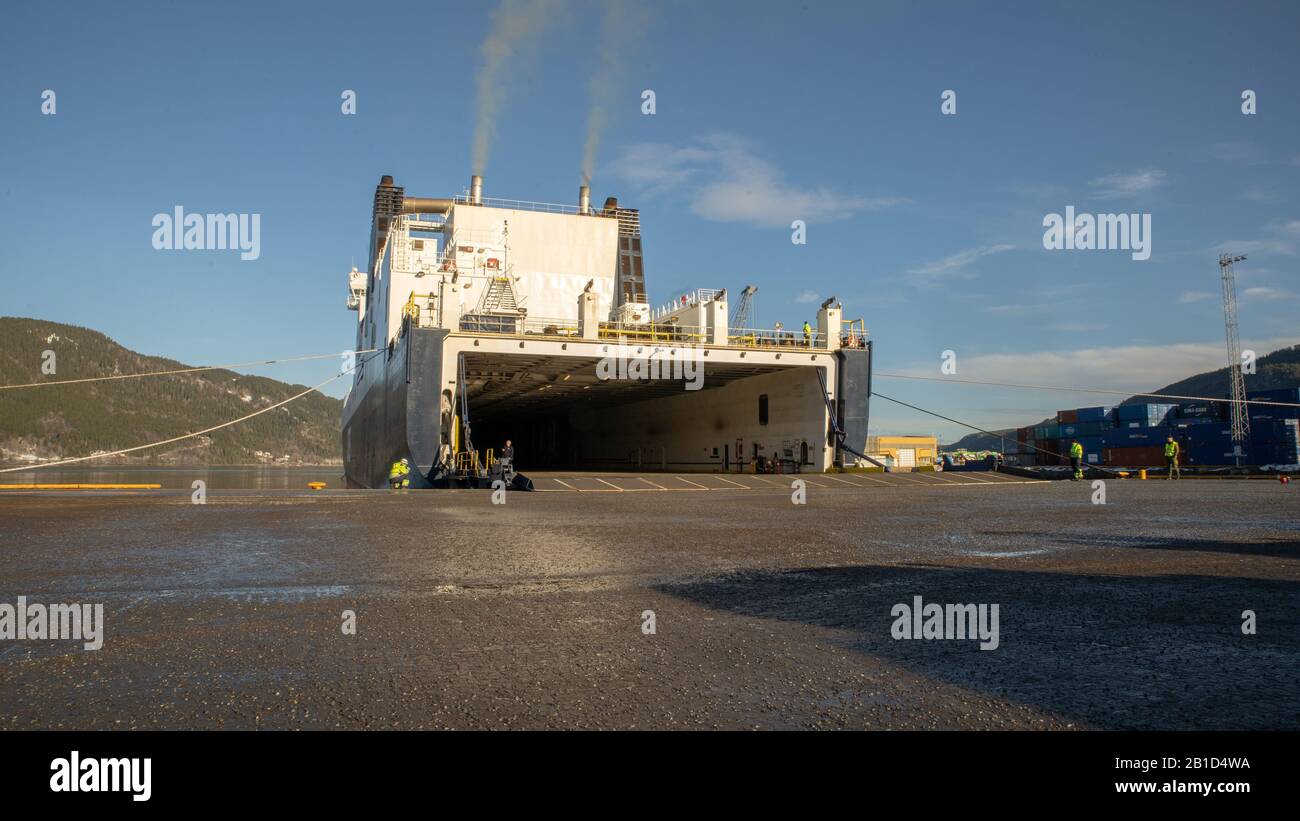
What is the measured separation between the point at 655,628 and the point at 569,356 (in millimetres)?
21129

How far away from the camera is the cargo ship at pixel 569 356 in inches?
978

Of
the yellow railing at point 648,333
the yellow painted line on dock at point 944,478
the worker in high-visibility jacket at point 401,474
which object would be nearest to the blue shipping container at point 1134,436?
the yellow painted line on dock at point 944,478

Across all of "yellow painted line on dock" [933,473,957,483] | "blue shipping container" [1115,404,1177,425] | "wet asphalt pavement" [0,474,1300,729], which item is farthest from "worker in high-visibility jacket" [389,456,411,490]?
"blue shipping container" [1115,404,1177,425]

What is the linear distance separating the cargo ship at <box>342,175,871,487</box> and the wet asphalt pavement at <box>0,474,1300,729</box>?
1353 centimetres

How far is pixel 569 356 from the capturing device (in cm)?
2550

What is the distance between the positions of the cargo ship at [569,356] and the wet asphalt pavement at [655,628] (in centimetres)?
1353

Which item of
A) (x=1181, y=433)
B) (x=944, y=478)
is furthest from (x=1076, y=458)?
(x=1181, y=433)

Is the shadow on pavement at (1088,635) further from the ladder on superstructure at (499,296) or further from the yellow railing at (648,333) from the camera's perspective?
the ladder on superstructure at (499,296)

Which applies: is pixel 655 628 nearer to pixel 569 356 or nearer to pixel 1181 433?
pixel 569 356

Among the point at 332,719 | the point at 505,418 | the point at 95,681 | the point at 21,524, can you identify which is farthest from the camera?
the point at 505,418

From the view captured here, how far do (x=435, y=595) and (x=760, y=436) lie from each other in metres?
26.2
